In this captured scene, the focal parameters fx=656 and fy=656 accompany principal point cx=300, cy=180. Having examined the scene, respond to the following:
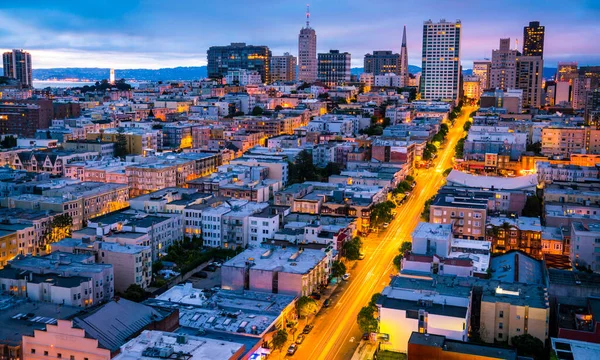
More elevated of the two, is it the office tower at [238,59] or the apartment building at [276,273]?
the office tower at [238,59]

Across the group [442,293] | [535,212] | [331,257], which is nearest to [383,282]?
[331,257]

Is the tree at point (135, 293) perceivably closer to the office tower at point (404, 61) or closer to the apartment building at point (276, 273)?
the apartment building at point (276, 273)

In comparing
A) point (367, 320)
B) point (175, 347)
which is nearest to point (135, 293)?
point (175, 347)

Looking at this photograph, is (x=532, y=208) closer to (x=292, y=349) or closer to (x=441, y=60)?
(x=292, y=349)

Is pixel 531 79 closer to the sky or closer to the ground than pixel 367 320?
closer to the sky

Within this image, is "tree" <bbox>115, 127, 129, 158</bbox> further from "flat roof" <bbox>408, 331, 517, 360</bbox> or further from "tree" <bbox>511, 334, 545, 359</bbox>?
"tree" <bbox>511, 334, 545, 359</bbox>

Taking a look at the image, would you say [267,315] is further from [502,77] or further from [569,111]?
[502,77]

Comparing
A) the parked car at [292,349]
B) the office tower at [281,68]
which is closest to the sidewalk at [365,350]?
the parked car at [292,349]
